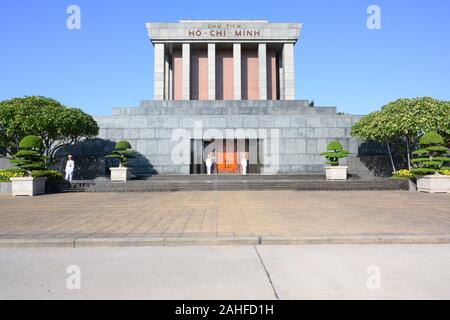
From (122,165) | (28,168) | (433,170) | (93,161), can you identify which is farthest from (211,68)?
(433,170)

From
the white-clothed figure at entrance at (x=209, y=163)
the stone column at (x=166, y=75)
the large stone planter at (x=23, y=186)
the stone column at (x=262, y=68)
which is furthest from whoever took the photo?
the stone column at (x=166, y=75)

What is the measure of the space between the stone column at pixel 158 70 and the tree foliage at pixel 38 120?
1330cm

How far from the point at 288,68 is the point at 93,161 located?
25109 millimetres

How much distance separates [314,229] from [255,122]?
2325 cm

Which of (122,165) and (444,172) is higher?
(122,165)

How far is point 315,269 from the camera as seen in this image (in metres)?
5.25

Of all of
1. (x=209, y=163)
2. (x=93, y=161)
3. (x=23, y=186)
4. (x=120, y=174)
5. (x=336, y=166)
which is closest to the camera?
(x=23, y=186)

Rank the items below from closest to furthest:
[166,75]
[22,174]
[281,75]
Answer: [22,174] < [281,75] < [166,75]

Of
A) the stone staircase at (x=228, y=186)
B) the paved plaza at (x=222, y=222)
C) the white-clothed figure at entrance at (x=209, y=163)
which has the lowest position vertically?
the paved plaza at (x=222, y=222)

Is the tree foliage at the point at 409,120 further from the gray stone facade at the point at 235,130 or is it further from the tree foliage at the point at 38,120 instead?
the tree foliage at the point at 38,120

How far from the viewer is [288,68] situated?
3925cm

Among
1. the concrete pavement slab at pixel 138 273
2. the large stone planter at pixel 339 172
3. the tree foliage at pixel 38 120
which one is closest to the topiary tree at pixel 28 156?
the tree foliage at pixel 38 120

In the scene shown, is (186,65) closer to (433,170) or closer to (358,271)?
(433,170)

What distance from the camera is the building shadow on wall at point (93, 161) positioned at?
29375 mm
